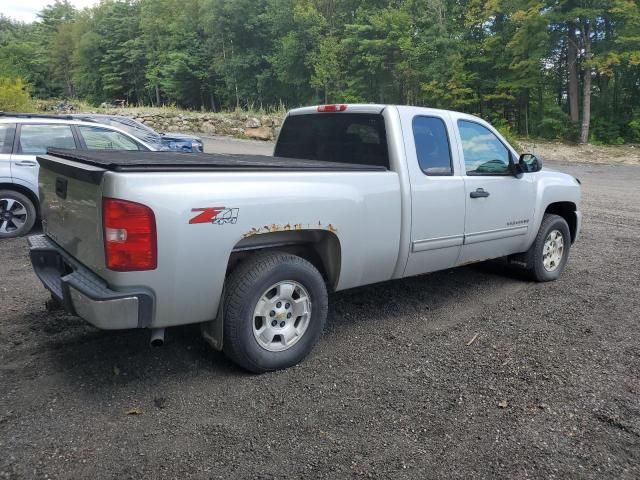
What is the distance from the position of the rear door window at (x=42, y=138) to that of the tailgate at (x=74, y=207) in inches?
168

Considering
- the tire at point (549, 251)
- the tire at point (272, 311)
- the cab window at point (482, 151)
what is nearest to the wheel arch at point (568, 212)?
the tire at point (549, 251)

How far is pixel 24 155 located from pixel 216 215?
6.03m

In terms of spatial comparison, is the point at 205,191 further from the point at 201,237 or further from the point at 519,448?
the point at 519,448

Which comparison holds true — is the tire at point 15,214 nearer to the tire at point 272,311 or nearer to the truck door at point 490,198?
the tire at point 272,311

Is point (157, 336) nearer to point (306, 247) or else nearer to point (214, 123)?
point (306, 247)

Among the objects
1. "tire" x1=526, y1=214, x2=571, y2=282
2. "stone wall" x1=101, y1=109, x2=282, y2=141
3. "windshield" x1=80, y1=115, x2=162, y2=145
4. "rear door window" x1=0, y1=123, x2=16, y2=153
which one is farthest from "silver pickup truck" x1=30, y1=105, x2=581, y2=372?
"stone wall" x1=101, y1=109, x2=282, y2=141

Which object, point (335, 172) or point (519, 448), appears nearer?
point (519, 448)

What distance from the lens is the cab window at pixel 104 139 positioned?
8.15 m

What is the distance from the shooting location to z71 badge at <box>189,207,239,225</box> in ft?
10.2

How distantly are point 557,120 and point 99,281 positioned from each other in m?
29.7

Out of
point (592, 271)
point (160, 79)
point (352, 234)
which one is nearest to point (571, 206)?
point (592, 271)

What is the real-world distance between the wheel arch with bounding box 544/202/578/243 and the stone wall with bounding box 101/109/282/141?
2175 cm

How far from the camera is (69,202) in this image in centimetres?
351

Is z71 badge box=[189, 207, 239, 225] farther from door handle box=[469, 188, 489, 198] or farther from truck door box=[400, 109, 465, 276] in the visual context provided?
door handle box=[469, 188, 489, 198]
